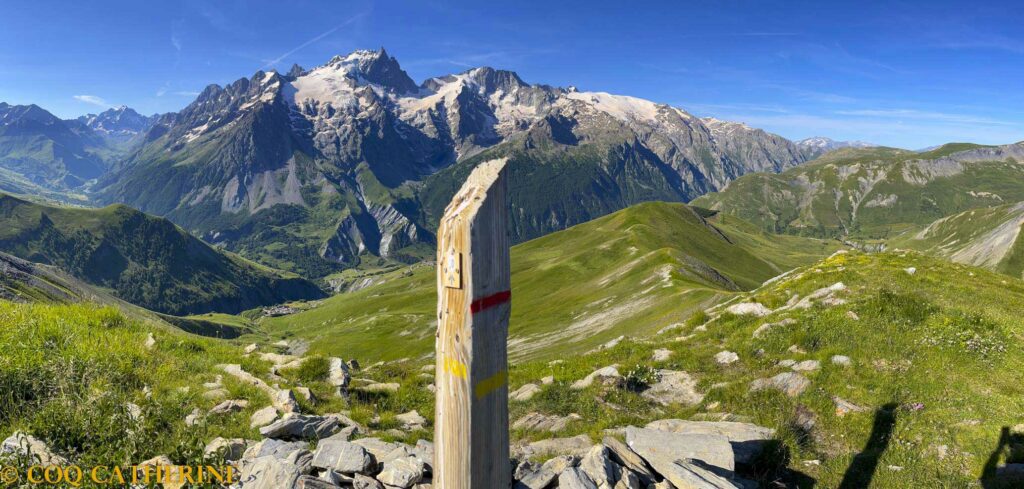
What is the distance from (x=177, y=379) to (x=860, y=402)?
69.0ft

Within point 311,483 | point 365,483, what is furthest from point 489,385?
point 365,483

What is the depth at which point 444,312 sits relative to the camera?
18.0ft

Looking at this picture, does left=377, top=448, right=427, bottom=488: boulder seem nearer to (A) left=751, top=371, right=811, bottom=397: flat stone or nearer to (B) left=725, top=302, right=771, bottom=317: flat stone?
(A) left=751, top=371, right=811, bottom=397: flat stone

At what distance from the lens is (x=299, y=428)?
12.4m

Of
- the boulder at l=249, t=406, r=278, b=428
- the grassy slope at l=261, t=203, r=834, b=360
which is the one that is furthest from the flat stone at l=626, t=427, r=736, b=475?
the grassy slope at l=261, t=203, r=834, b=360

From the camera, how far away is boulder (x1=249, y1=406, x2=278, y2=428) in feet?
41.6

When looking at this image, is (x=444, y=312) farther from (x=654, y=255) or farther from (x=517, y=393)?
(x=654, y=255)

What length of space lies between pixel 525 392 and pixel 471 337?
1450 cm

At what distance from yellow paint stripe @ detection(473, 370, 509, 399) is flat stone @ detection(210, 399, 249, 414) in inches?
435

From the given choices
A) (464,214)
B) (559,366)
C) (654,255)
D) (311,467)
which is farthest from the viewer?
(654,255)

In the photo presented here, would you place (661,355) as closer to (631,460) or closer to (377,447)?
(631,460)

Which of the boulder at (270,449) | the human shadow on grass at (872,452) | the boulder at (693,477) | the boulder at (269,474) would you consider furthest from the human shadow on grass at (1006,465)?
the boulder at (270,449)

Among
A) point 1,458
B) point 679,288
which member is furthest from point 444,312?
point 679,288

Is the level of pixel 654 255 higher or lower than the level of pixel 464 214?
lower
